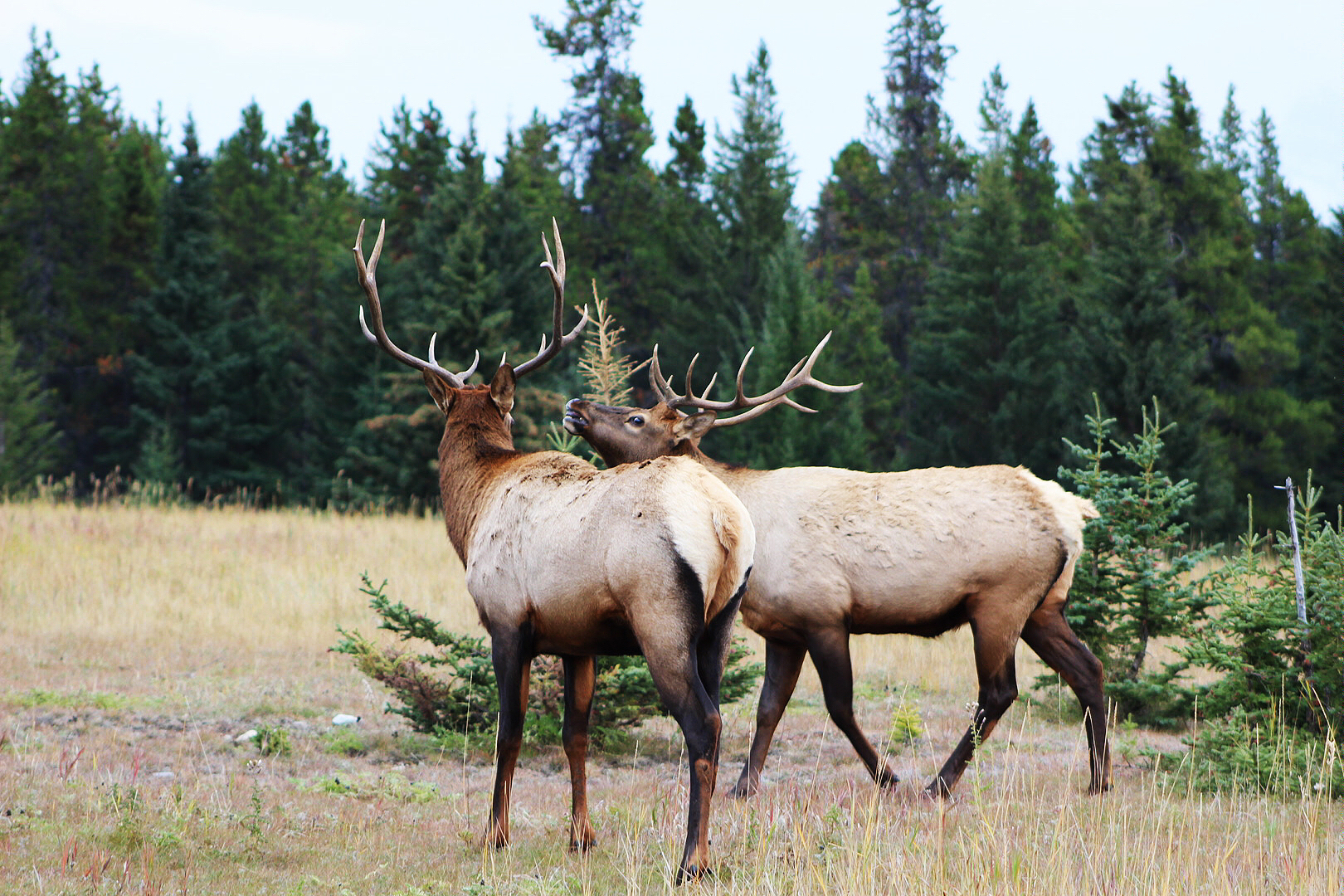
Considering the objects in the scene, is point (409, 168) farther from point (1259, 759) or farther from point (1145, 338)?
point (1259, 759)

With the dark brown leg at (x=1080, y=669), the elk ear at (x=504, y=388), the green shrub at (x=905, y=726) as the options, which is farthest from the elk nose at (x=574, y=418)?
the dark brown leg at (x=1080, y=669)

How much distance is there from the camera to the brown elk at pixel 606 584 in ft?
14.2

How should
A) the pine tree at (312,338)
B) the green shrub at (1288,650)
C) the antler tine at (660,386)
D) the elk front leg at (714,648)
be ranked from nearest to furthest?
the elk front leg at (714,648), the green shrub at (1288,650), the antler tine at (660,386), the pine tree at (312,338)

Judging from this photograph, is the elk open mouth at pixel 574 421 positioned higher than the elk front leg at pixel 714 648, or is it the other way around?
the elk open mouth at pixel 574 421

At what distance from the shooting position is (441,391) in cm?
608

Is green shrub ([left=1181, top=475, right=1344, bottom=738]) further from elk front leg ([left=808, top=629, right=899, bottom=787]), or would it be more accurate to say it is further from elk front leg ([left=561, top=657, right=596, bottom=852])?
elk front leg ([left=561, top=657, right=596, bottom=852])

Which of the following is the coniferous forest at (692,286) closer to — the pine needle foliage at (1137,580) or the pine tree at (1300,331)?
the pine tree at (1300,331)

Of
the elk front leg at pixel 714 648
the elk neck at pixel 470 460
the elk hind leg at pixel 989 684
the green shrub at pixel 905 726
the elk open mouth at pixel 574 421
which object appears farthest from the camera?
the elk open mouth at pixel 574 421

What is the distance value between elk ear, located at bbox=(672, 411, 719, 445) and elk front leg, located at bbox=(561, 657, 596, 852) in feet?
7.03

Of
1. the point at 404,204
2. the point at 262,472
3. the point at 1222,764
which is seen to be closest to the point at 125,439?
the point at 262,472

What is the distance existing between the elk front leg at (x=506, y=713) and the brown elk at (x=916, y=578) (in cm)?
161

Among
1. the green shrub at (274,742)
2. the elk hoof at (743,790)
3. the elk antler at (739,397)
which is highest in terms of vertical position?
the elk antler at (739,397)

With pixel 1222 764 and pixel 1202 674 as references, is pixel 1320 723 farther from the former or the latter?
pixel 1202 674

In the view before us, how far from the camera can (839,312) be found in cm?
3462
